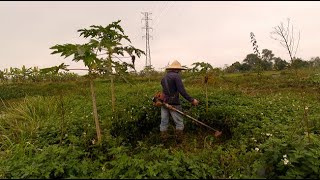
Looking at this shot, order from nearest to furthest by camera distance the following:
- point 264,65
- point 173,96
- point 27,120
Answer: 1. point 173,96
2. point 27,120
3. point 264,65

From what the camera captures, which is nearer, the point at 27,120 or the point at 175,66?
the point at 175,66

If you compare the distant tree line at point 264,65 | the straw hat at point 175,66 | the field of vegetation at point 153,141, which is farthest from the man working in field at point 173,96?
the distant tree line at point 264,65

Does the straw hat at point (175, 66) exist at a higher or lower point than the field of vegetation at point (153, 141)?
higher

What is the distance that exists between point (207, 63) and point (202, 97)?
149 cm

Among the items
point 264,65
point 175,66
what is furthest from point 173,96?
point 264,65

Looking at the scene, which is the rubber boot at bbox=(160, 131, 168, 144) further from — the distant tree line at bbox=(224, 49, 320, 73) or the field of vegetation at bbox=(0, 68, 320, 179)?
the distant tree line at bbox=(224, 49, 320, 73)

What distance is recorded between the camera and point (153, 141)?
6.99 m

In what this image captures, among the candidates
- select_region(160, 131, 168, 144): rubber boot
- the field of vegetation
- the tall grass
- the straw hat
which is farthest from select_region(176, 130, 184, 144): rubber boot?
the tall grass

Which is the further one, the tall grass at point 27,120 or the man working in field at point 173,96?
the man working in field at point 173,96

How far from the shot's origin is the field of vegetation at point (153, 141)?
14.3 feet

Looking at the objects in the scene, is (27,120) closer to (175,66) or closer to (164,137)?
(164,137)

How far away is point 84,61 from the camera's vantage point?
4949mm

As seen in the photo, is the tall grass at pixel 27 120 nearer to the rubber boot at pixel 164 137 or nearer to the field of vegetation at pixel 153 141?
the field of vegetation at pixel 153 141

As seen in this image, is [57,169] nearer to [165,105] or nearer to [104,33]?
[165,105]
